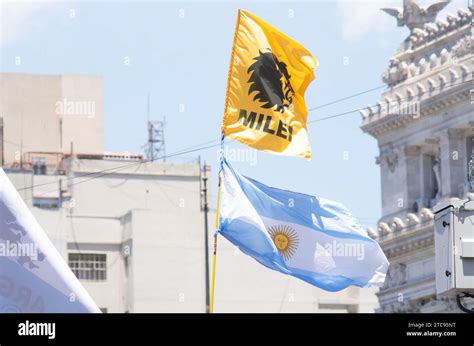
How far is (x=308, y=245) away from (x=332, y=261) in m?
0.50

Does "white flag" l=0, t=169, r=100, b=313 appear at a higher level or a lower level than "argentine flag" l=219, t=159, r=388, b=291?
lower

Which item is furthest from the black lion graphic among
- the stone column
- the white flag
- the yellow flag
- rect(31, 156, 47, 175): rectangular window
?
rect(31, 156, 47, 175): rectangular window

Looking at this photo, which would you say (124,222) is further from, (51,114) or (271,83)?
(271,83)

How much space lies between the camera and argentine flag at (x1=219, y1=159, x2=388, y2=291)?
31609 mm

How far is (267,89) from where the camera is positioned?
33188 mm

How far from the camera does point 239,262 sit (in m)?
106

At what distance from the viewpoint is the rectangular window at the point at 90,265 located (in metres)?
104

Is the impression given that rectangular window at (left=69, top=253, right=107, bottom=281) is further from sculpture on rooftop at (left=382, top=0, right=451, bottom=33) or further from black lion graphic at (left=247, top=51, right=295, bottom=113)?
black lion graphic at (left=247, top=51, right=295, bottom=113)

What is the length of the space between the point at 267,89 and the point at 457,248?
1498 centimetres

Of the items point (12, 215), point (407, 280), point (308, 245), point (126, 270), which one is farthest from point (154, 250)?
point (12, 215)

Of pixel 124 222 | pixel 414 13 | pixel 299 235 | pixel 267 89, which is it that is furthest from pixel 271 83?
pixel 124 222

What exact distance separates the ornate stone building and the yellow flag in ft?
115
